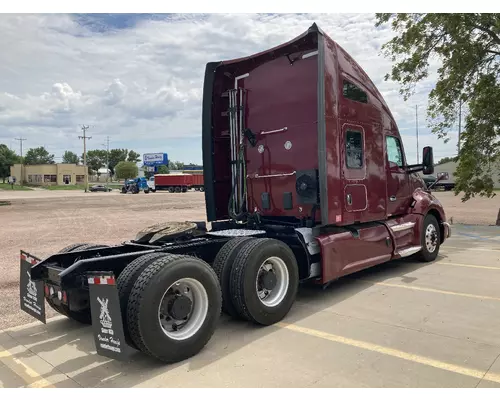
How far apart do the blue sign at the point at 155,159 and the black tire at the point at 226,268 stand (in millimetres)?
93663

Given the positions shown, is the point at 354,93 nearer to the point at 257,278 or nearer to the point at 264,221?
the point at 264,221

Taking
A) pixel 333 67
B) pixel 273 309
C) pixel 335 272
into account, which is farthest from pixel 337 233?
pixel 333 67

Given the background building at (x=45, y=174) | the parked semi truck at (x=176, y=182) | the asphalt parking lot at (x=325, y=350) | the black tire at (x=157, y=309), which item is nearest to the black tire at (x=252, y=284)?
Answer: the asphalt parking lot at (x=325, y=350)

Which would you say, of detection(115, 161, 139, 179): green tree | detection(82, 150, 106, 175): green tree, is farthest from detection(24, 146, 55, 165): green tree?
detection(115, 161, 139, 179): green tree

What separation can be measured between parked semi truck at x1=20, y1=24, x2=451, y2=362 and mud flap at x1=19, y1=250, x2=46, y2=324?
0.8 inches

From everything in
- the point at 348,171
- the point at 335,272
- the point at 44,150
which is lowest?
the point at 335,272

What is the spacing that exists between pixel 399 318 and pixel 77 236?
36.7 ft

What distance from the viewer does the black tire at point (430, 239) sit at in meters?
7.89

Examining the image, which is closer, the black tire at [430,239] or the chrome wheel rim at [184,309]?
the chrome wheel rim at [184,309]

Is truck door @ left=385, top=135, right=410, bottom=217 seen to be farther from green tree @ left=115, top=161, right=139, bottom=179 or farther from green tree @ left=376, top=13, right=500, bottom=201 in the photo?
green tree @ left=115, top=161, right=139, bottom=179

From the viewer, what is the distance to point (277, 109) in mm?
6309

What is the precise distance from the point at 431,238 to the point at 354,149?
3.10 m

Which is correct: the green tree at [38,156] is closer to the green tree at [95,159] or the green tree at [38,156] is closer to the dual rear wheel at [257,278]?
the green tree at [95,159]

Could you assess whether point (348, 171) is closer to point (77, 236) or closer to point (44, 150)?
point (77, 236)
